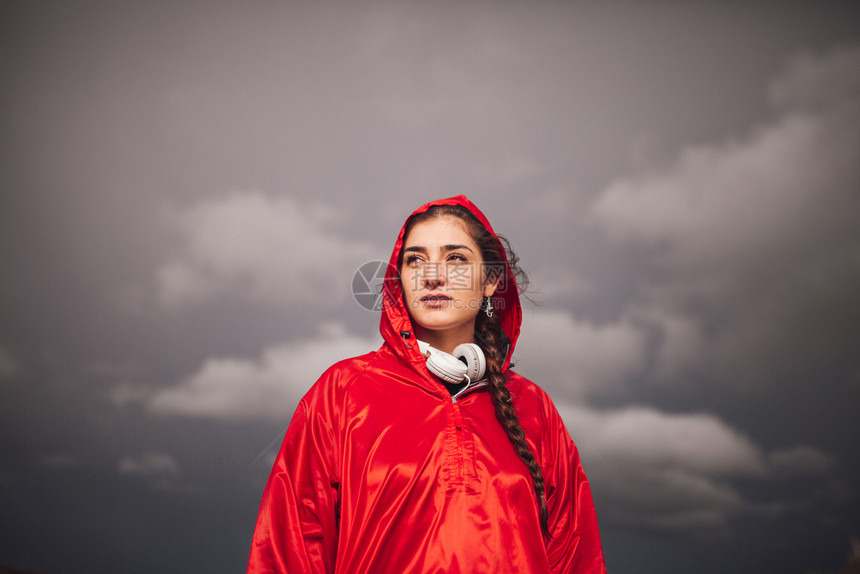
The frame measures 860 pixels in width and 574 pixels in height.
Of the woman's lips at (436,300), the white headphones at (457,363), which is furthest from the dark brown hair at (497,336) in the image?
the woman's lips at (436,300)

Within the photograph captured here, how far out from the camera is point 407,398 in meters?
1.98

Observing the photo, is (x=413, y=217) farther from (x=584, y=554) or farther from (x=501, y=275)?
(x=584, y=554)

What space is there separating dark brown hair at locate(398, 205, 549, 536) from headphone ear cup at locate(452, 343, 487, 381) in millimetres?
106

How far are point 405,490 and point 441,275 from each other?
2.60 ft

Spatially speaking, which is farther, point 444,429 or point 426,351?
point 426,351

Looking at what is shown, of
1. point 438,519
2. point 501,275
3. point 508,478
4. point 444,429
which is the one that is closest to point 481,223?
point 501,275

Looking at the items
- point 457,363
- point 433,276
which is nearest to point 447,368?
point 457,363

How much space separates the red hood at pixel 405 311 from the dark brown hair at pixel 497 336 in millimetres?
19

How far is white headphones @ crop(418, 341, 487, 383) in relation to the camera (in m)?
1.98

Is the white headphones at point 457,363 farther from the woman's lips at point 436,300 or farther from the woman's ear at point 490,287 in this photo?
the woman's ear at point 490,287

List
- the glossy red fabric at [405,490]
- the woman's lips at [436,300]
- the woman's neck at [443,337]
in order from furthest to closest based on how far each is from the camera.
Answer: the woman's neck at [443,337] < the woman's lips at [436,300] < the glossy red fabric at [405,490]

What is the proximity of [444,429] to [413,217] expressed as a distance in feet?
2.92

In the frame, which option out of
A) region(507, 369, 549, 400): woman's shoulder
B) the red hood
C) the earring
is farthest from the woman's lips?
region(507, 369, 549, 400): woman's shoulder

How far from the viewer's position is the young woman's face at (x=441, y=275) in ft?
6.81
